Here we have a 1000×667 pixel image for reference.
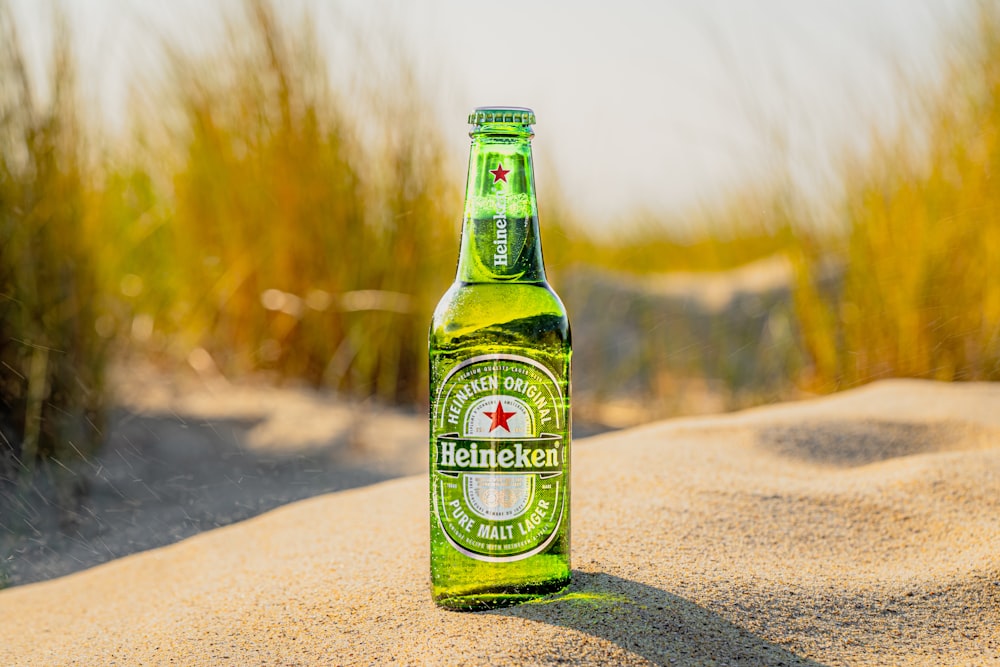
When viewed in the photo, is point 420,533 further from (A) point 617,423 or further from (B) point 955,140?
(B) point 955,140

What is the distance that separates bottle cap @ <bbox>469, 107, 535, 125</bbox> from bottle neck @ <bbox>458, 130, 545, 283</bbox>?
10mm

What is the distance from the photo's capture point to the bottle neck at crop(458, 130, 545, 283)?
1.59 m

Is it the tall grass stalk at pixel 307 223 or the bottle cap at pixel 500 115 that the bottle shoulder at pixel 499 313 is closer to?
the bottle cap at pixel 500 115

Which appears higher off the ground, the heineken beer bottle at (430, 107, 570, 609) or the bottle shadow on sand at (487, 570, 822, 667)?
the heineken beer bottle at (430, 107, 570, 609)

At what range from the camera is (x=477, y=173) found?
5.29ft

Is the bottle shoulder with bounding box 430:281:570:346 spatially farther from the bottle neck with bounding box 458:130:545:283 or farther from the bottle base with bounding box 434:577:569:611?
the bottle base with bounding box 434:577:569:611

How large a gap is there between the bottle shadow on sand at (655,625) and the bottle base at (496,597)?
1 centimetres

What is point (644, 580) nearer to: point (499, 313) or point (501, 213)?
point (499, 313)

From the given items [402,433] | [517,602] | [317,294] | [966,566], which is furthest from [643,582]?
[317,294]

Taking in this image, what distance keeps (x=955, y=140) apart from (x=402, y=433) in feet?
7.53

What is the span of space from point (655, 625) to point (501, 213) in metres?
0.68

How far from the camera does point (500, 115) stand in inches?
61.9

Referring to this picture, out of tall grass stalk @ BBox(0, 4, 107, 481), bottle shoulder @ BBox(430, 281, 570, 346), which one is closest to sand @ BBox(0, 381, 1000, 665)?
bottle shoulder @ BBox(430, 281, 570, 346)

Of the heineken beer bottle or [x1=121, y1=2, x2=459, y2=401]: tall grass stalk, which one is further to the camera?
[x1=121, y1=2, x2=459, y2=401]: tall grass stalk
